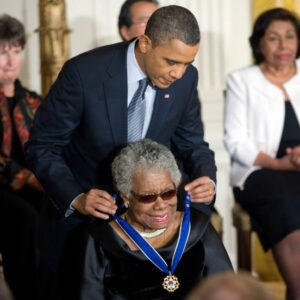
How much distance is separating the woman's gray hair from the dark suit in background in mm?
194

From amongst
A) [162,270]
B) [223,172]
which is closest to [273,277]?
[223,172]

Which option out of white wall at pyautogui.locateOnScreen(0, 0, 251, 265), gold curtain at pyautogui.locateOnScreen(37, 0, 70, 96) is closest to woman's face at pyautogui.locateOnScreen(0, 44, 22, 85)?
gold curtain at pyautogui.locateOnScreen(37, 0, 70, 96)

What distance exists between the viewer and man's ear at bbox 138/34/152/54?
2.54m

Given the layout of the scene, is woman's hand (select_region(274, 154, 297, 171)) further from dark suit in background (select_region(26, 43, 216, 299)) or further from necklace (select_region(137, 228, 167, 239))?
necklace (select_region(137, 228, 167, 239))

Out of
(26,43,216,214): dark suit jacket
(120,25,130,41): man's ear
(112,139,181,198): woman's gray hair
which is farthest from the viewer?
(120,25,130,41): man's ear

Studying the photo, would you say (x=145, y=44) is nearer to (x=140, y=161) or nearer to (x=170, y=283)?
(x=140, y=161)

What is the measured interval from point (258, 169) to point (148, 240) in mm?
1422

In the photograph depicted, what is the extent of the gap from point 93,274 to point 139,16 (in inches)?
71.7

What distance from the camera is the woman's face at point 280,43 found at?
3.93 m

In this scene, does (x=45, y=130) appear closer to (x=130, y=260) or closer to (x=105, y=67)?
(x=105, y=67)

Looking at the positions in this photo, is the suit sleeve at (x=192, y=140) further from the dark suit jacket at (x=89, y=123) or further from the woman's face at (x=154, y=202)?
the woman's face at (x=154, y=202)

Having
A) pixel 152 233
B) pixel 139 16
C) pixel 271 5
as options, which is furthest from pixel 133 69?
pixel 271 5

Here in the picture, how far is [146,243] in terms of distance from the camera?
249 centimetres

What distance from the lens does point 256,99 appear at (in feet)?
13.0
